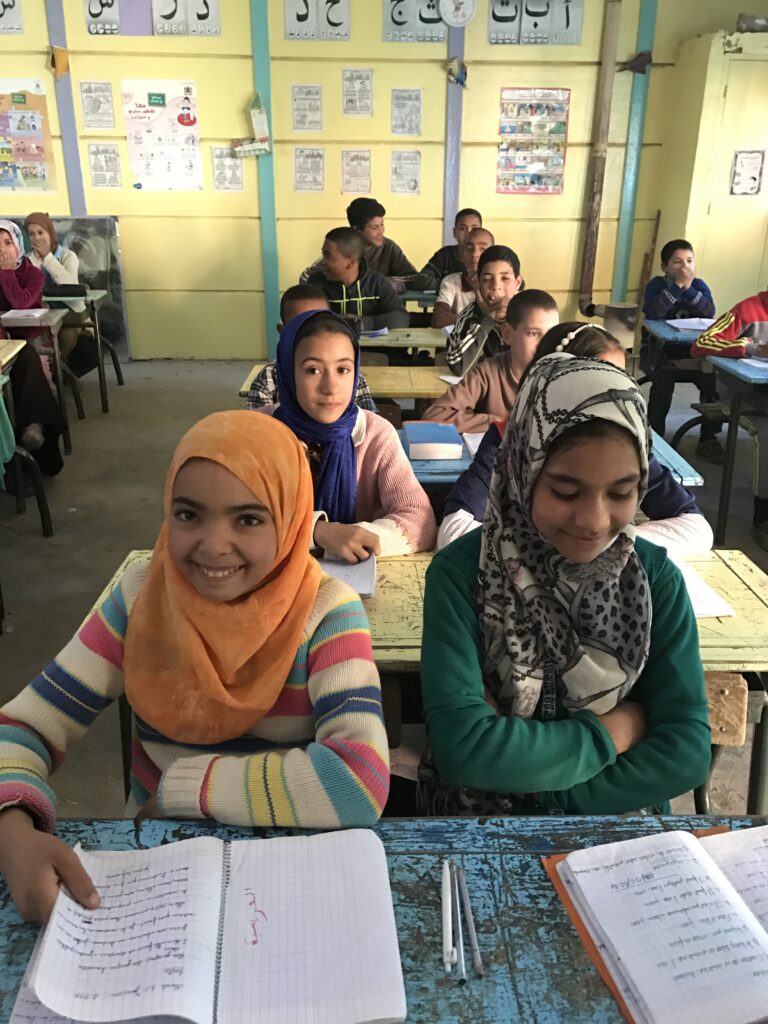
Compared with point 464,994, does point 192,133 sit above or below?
above

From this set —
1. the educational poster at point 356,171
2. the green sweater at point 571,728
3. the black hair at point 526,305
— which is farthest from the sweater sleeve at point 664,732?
the educational poster at point 356,171

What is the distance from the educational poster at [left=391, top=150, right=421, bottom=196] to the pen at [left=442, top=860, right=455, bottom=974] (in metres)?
6.70

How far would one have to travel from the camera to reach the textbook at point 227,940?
692mm

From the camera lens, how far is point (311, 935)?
0.76 m

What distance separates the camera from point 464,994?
0.73 m

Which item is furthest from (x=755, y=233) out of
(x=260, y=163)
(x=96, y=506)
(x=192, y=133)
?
(x=96, y=506)

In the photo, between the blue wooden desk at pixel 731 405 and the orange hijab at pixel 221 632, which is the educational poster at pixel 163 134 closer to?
the blue wooden desk at pixel 731 405

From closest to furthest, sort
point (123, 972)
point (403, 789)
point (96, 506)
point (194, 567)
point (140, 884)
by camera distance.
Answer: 1. point (123, 972)
2. point (140, 884)
3. point (194, 567)
4. point (403, 789)
5. point (96, 506)

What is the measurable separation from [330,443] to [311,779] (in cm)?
118

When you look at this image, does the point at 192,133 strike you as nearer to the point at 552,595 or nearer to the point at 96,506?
the point at 96,506

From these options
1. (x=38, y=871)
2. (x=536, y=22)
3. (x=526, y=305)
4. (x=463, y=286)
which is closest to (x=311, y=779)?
(x=38, y=871)

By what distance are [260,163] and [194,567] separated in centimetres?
640

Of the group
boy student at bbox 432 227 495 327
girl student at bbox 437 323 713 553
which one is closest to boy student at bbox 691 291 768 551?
boy student at bbox 432 227 495 327

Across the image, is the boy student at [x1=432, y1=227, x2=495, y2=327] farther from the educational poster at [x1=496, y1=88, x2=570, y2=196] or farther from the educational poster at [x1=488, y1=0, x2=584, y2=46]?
the educational poster at [x1=488, y1=0, x2=584, y2=46]
